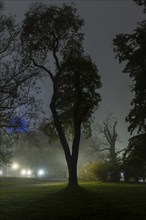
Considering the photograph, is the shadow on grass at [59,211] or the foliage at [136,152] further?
the foliage at [136,152]

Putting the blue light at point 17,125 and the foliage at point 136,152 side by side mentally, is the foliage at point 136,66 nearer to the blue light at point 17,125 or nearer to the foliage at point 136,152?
the foliage at point 136,152

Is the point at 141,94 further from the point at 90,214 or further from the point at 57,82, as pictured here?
the point at 90,214

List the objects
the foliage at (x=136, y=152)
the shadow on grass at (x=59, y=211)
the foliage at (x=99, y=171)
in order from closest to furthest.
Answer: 1. the shadow on grass at (x=59, y=211)
2. the foliage at (x=136, y=152)
3. the foliage at (x=99, y=171)

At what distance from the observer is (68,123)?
27984mm

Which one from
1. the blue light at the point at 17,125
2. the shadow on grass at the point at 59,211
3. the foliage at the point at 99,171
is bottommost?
the shadow on grass at the point at 59,211

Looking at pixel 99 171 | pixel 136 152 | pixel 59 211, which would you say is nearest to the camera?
pixel 59 211

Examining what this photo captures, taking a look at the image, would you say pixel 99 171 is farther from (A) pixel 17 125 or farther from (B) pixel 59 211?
(B) pixel 59 211

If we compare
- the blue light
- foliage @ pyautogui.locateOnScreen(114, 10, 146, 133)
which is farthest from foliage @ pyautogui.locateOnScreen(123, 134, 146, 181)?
the blue light

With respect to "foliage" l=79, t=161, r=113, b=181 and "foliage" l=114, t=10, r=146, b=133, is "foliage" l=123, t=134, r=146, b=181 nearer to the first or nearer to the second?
"foliage" l=114, t=10, r=146, b=133

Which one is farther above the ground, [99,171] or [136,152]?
[136,152]

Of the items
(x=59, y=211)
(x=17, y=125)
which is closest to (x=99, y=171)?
(x=17, y=125)

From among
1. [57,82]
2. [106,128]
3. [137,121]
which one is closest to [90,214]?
[137,121]

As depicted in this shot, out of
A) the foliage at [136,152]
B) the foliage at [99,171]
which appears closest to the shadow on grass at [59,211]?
the foliage at [136,152]

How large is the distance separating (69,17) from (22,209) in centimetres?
1826
